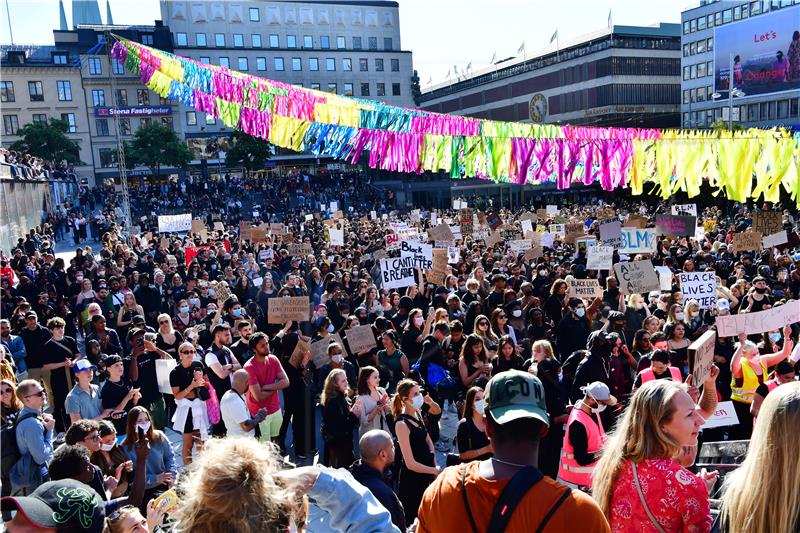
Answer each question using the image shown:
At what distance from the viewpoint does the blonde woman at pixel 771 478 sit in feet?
7.59

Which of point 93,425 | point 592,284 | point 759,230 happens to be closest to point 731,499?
point 93,425

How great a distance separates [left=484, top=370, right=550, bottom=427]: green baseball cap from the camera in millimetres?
2277

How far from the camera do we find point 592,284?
413 inches

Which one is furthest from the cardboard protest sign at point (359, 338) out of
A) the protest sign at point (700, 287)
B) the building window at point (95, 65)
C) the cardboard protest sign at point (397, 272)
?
the building window at point (95, 65)

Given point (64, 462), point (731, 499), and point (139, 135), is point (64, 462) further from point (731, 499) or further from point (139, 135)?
point (139, 135)

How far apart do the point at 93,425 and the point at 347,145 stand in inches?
430

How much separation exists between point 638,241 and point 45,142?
56112 mm

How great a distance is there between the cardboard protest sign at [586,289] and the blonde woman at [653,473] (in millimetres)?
7578

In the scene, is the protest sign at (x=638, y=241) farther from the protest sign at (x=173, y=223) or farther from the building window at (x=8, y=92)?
the building window at (x=8, y=92)

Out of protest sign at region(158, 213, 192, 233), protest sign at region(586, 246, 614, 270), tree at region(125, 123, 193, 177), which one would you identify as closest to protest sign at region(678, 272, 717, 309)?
protest sign at region(586, 246, 614, 270)

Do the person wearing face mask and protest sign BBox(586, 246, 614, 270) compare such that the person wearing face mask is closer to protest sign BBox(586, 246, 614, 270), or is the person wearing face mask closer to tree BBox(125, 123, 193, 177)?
protest sign BBox(586, 246, 614, 270)

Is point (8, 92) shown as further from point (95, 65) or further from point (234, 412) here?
point (234, 412)

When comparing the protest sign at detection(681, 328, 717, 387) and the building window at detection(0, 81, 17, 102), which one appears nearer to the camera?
the protest sign at detection(681, 328, 717, 387)

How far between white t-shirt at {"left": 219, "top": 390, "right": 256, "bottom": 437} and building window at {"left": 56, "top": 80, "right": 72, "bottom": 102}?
2935 inches
